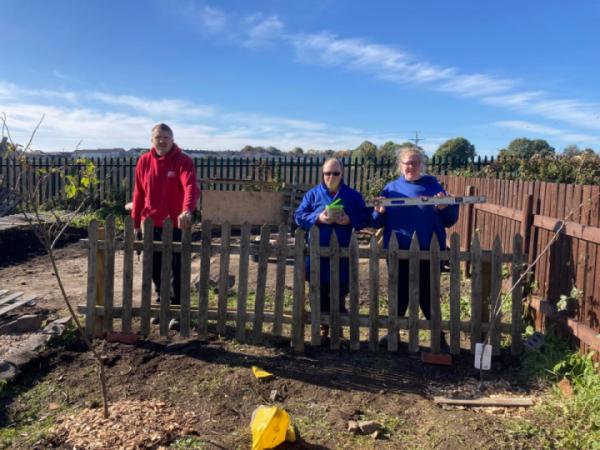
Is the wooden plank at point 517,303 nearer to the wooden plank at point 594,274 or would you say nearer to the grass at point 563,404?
the grass at point 563,404

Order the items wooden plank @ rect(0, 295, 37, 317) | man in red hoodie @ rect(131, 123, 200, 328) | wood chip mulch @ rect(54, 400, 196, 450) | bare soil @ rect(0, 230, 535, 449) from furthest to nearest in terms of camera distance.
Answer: wooden plank @ rect(0, 295, 37, 317), man in red hoodie @ rect(131, 123, 200, 328), bare soil @ rect(0, 230, 535, 449), wood chip mulch @ rect(54, 400, 196, 450)

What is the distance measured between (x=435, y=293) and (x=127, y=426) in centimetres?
247

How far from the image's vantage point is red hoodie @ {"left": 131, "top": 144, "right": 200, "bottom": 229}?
471cm

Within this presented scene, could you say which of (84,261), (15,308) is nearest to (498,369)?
(15,308)

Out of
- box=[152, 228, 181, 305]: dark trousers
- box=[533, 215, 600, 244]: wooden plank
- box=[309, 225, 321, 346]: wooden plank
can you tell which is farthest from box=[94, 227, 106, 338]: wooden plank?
box=[533, 215, 600, 244]: wooden plank

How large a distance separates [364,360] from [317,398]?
0.78 metres

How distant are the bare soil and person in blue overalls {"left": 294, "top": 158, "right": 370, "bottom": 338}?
69 centimetres

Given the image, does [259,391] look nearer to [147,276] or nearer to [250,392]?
[250,392]

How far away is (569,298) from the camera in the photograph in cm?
382

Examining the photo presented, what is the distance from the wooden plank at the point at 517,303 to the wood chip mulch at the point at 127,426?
8.53 feet

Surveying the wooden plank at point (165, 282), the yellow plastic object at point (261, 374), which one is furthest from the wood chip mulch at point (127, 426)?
the wooden plank at point (165, 282)

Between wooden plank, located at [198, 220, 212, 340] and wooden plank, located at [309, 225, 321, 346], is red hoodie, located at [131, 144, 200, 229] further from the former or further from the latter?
wooden plank, located at [309, 225, 321, 346]

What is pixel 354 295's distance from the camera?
13.7 ft

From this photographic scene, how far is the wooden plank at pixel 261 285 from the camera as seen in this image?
4312 mm
